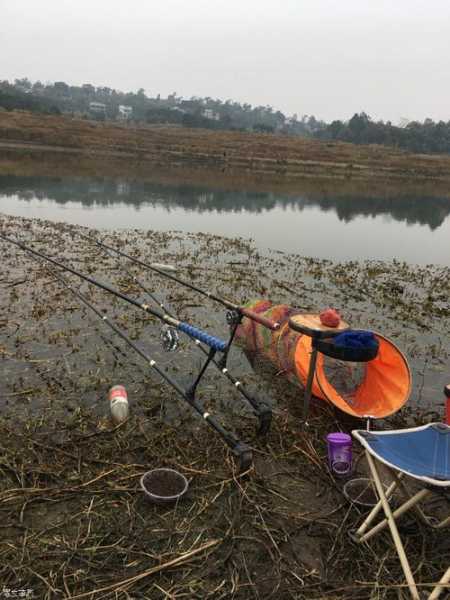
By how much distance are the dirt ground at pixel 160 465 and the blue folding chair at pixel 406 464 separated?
246mm

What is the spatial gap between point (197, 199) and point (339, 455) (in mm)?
24186

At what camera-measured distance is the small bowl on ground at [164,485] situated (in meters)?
4.10

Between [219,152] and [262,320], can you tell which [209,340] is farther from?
[219,152]

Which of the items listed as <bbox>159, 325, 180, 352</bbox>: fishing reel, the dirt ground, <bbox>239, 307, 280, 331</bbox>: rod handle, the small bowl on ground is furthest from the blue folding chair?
<bbox>159, 325, 180, 352</bbox>: fishing reel

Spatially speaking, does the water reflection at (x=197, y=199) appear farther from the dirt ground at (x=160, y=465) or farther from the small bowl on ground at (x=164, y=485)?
the small bowl on ground at (x=164, y=485)

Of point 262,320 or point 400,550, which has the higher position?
point 262,320

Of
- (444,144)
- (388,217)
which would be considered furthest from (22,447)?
(444,144)

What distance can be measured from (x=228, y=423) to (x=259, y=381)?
1.34 metres

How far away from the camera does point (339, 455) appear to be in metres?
4.79

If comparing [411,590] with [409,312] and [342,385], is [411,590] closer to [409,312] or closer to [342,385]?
[342,385]

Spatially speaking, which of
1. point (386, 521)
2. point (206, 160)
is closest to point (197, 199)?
point (386, 521)

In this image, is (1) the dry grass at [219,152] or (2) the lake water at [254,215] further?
(1) the dry grass at [219,152]

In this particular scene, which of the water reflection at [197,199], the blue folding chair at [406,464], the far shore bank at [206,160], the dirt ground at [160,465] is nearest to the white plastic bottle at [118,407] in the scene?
the dirt ground at [160,465]

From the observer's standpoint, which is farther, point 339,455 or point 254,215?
point 254,215
